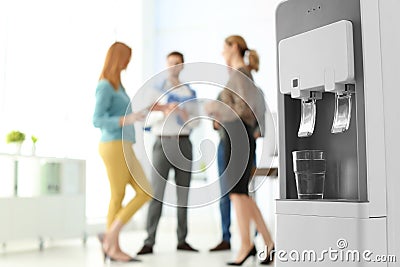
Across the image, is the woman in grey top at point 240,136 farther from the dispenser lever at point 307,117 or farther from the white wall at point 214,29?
the white wall at point 214,29

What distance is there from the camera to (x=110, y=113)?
3395 millimetres

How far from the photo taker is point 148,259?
342cm

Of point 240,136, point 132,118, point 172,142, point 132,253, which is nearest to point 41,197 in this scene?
point 132,253

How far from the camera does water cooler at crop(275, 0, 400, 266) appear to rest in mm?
1408

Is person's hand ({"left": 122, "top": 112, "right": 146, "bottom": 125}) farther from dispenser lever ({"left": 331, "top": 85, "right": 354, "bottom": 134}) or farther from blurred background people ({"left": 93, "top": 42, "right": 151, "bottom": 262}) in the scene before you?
dispenser lever ({"left": 331, "top": 85, "right": 354, "bottom": 134})

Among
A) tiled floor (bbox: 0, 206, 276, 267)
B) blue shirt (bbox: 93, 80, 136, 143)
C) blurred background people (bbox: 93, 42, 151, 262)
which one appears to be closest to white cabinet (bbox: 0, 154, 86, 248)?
tiled floor (bbox: 0, 206, 276, 267)

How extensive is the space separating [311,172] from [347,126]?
16 centimetres

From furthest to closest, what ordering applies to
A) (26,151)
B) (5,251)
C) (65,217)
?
1. (26,151)
2. (65,217)
3. (5,251)

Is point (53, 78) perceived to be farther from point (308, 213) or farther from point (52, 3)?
point (308, 213)

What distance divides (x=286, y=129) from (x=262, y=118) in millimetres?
1753

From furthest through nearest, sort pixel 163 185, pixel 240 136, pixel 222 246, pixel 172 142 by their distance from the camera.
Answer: pixel 163 185 < pixel 222 246 < pixel 240 136 < pixel 172 142

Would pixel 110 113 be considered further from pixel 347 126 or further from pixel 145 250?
pixel 347 126

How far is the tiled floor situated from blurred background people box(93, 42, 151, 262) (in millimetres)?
201

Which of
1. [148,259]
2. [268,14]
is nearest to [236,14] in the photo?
[268,14]
